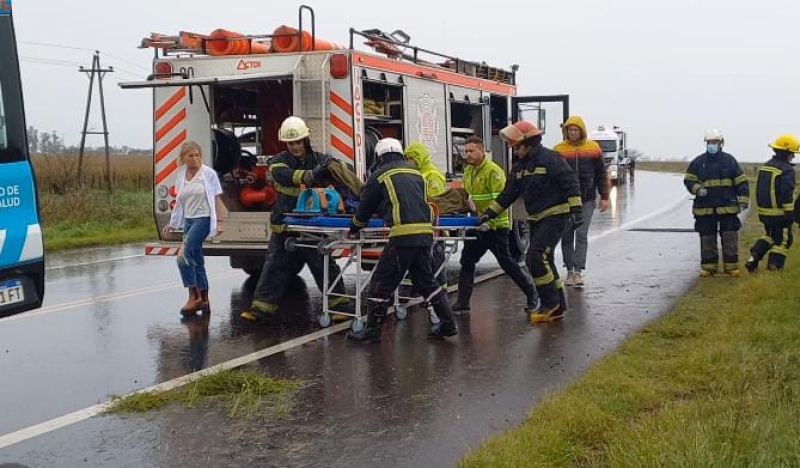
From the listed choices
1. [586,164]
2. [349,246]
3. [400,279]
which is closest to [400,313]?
[349,246]

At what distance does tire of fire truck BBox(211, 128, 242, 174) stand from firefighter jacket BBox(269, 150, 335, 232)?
217cm

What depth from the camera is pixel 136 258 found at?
14383 millimetres

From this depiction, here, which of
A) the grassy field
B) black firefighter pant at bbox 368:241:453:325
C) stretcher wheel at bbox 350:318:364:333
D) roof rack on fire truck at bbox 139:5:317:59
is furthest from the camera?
the grassy field

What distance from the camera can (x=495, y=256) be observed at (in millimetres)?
8969

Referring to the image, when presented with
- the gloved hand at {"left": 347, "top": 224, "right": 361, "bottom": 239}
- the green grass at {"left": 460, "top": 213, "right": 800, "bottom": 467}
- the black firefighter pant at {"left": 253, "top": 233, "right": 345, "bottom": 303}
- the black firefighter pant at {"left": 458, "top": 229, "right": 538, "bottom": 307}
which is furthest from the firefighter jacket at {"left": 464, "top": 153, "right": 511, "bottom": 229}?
the green grass at {"left": 460, "top": 213, "right": 800, "bottom": 467}

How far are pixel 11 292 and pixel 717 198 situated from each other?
8354mm

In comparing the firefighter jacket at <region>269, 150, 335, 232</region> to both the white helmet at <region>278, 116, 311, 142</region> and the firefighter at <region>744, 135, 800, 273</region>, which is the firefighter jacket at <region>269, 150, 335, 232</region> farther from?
the firefighter at <region>744, 135, 800, 273</region>

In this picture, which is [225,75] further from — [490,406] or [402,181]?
[490,406]

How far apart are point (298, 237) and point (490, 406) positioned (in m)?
3.36

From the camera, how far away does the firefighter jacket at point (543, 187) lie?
839 cm

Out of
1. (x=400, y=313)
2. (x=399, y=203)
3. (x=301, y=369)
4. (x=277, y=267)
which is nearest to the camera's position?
(x=301, y=369)

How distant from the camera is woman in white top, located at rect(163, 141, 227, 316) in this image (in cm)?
880

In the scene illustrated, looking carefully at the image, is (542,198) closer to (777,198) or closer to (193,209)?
(193,209)

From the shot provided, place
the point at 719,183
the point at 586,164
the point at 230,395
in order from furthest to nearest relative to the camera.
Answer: the point at 719,183 < the point at 586,164 < the point at 230,395
